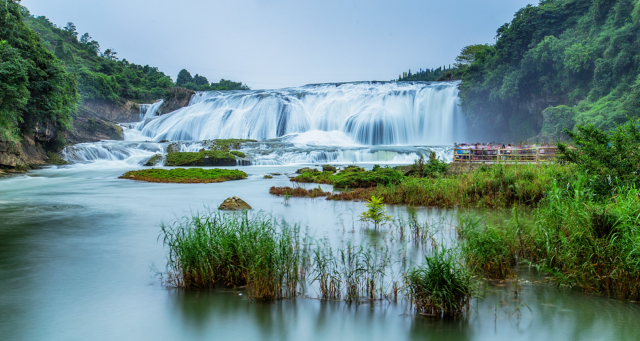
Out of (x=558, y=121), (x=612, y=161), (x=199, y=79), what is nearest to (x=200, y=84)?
(x=199, y=79)

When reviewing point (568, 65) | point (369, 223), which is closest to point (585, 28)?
point (568, 65)

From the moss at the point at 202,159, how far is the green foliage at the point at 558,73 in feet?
91.6

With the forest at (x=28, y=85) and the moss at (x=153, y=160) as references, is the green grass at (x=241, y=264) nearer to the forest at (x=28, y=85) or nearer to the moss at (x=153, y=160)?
the forest at (x=28, y=85)

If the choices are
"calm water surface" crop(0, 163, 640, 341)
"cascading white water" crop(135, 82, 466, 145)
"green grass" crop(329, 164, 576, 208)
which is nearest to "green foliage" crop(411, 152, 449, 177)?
"green grass" crop(329, 164, 576, 208)

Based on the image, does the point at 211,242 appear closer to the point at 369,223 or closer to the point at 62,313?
the point at 62,313

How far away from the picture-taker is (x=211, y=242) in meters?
5.93

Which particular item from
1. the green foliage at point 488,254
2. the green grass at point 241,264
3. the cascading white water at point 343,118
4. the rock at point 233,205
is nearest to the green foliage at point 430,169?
the rock at point 233,205

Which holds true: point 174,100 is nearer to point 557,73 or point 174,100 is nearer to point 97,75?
point 97,75

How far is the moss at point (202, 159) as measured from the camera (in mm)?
33000

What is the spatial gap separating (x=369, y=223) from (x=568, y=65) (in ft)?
128

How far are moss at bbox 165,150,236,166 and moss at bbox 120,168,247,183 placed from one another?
7.86 meters

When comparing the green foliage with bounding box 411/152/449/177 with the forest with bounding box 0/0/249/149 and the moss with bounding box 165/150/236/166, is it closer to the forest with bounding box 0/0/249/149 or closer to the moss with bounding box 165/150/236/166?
the moss with bounding box 165/150/236/166

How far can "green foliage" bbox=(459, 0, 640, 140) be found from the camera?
33562 mm

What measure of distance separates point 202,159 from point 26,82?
12.4 m
